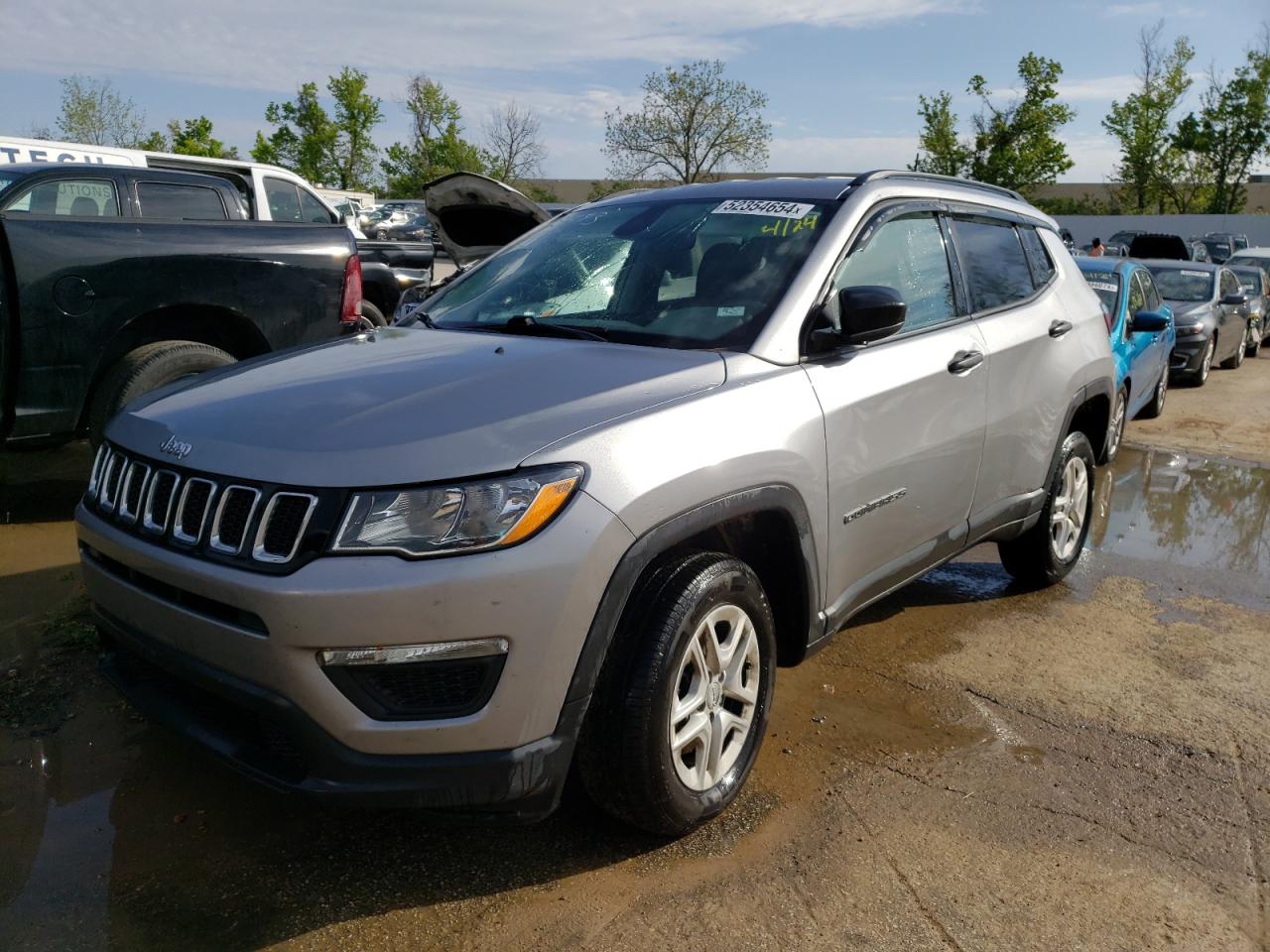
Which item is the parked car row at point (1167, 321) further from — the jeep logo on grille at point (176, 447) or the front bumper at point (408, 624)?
the jeep logo on grille at point (176, 447)

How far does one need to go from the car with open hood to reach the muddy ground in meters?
9.40

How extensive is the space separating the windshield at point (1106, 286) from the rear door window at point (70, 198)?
24.6 feet

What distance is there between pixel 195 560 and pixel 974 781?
241cm

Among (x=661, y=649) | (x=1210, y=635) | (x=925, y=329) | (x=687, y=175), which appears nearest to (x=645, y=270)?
(x=925, y=329)

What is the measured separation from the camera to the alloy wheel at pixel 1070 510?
16.2 ft

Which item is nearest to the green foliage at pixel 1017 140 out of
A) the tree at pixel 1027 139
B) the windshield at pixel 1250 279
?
the tree at pixel 1027 139

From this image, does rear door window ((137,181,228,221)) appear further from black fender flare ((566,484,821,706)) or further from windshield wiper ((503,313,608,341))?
black fender flare ((566,484,821,706))

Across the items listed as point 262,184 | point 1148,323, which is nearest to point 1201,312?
point 1148,323

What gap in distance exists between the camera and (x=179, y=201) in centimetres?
696

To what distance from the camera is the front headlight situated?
2.29 metres

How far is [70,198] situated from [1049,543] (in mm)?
6018

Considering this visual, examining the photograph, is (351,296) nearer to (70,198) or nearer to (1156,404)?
(70,198)

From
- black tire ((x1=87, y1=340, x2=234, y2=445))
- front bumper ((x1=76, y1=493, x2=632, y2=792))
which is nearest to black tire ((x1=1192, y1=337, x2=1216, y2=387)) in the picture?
black tire ((x1=87, y1=340, x2=234, y2=445))

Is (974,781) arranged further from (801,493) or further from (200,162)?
(200,162)
